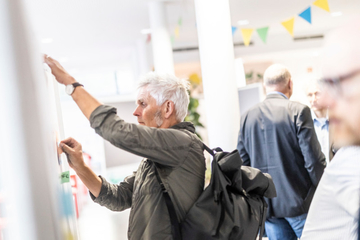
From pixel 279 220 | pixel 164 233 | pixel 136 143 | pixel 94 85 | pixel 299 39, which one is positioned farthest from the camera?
pixel 94 85

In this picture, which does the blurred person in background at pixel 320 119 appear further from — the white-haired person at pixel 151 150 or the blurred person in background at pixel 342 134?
the blurred person in background at pixel 342 134

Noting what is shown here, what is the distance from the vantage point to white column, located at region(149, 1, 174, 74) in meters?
7.00

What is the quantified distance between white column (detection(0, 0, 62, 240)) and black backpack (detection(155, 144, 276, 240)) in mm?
674

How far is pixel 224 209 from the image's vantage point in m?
1.47

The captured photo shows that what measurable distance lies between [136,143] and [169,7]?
21.4 feet

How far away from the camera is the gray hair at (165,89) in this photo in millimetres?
1598

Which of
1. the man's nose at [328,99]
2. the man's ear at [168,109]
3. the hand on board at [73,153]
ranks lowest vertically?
the hand on board at [73,153]

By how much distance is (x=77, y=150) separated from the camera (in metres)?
1.59

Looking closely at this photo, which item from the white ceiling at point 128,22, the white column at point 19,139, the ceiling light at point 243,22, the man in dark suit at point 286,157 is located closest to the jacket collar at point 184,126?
the white column at point 19,139

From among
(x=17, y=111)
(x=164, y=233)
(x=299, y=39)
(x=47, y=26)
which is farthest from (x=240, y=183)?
(x=299, y=39)

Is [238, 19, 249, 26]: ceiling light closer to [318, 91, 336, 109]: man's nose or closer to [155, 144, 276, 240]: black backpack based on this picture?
[155, 144, 276, 240]: black backpack

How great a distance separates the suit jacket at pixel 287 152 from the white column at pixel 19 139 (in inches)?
80.0

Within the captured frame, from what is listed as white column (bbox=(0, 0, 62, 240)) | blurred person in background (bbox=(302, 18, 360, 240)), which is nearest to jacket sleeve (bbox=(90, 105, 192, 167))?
white column (bbox=(0, 0, 62, 240))

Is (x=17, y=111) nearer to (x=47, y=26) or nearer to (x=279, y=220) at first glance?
(x=279, y=220)
